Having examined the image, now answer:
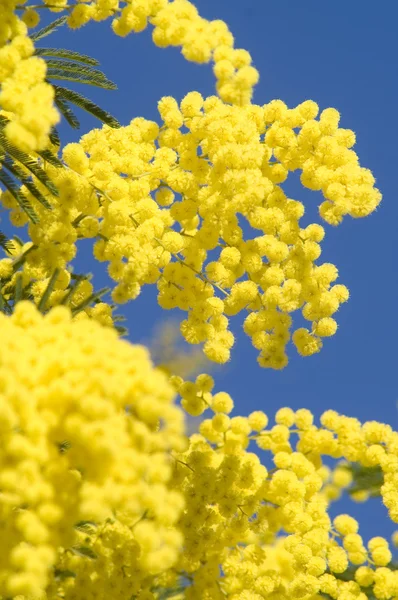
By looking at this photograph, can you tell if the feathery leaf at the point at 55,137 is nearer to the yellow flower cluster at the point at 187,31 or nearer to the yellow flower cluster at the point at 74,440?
the yellow flower cluster at the point at 187,31

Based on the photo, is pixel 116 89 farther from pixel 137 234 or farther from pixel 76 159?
pixel 137 234

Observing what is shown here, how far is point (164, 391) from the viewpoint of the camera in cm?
400

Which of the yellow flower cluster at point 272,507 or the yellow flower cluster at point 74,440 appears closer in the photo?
the yellow flower cluster at point 74,440

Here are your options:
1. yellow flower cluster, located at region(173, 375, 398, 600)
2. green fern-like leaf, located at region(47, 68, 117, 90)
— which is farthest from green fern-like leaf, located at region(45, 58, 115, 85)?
yellow flower cluster, located at region(173, 375, 398, 600)

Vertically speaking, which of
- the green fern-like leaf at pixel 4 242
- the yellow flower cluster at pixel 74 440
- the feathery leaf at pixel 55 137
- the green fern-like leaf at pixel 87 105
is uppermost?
the green fern-like leaf at pixel 87 105

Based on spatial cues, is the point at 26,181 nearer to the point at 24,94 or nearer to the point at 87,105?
the point at 87,105

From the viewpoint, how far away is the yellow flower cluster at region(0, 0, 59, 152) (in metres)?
4.57

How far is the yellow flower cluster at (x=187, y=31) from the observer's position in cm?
605

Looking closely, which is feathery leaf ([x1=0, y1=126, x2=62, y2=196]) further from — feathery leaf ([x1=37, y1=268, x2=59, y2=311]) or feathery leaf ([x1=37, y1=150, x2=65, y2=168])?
Result: feathery leaf ([x1=37, y1=268, x2=59, y2=311])

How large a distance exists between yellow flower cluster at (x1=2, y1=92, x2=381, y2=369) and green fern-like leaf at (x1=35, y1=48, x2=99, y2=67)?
0.68 meters

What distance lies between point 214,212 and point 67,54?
6.73 ft

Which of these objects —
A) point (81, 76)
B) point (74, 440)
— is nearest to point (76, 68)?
point (81, 76)

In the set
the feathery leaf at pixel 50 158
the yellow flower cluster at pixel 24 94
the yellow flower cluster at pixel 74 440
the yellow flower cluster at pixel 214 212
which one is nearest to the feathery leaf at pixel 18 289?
the yellow flower cluster at pixel 214 212

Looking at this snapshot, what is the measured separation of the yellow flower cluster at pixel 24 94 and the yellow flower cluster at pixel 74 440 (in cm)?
115
